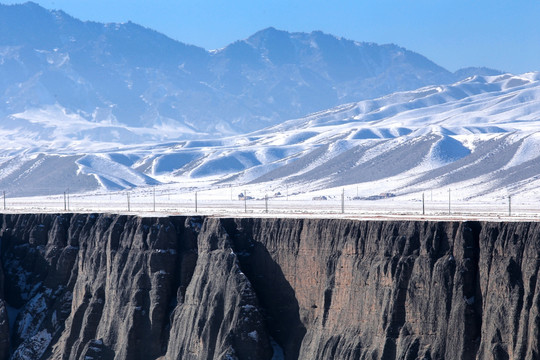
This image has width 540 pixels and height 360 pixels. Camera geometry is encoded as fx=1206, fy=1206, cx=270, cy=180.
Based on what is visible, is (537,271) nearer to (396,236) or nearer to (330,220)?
(396,236)

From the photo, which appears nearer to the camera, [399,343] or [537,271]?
[537,271]

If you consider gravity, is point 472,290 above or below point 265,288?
above

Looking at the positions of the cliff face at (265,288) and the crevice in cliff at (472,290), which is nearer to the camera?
the crevice in cliff at (472,290)

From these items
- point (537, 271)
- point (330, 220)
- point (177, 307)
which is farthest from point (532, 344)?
point (177, 307)

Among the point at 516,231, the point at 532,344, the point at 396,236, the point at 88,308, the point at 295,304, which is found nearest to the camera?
the point at 532,344

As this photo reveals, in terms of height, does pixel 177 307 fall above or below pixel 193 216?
below

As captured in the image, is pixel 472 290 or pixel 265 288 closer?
pixel 472 290

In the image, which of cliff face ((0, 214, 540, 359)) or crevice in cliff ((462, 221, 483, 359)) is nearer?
crevice in cliff ((462, 221, 483, 359))

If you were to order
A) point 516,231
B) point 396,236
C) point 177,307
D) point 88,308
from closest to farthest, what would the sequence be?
point 516,231
point 396,236
point 177,307
point 88,308
